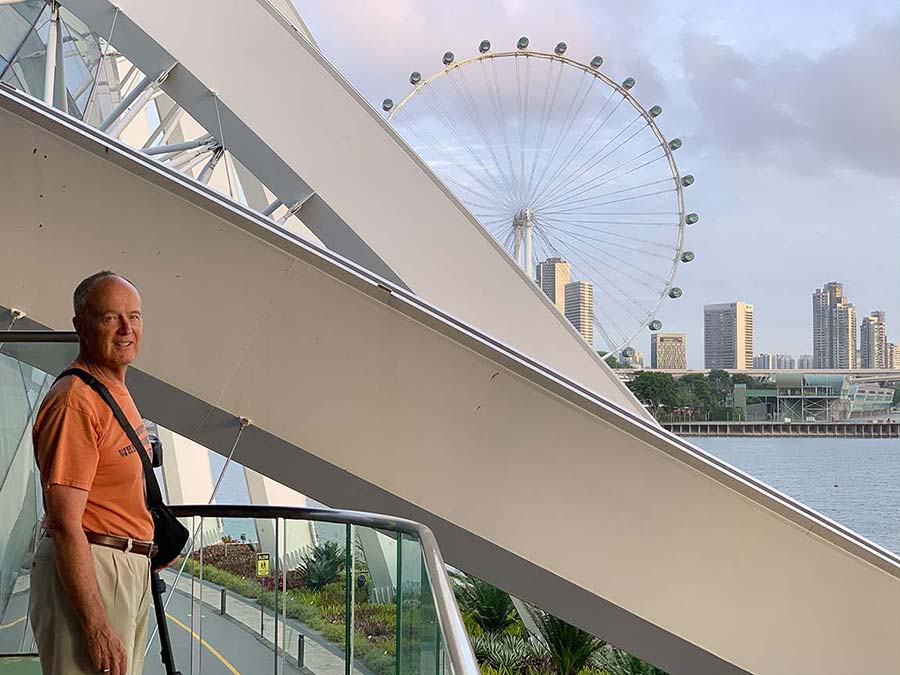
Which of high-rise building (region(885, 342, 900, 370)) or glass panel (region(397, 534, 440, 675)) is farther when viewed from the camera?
high-rise building (region(885, 342, 900, 370))

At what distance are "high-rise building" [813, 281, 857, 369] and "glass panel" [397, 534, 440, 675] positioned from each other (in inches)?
1116

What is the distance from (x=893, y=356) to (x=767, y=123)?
37802mm

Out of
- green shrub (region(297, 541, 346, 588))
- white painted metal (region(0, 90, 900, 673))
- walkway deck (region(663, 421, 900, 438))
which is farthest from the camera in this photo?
walkway deck (region(663, 421, 900, 438))

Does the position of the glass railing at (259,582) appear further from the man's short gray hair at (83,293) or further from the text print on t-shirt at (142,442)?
the man's short gray hair at (83,293)

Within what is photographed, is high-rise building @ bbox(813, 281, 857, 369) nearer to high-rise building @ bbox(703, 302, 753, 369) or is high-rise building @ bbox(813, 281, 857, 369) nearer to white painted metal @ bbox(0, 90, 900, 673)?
high-rise building @ bbox(703, 302, 753, 369)

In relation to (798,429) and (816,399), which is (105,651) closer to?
(798,429)

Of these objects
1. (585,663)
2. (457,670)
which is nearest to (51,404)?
(457,670)

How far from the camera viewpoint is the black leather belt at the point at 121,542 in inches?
82.7

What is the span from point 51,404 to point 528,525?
6.42ft

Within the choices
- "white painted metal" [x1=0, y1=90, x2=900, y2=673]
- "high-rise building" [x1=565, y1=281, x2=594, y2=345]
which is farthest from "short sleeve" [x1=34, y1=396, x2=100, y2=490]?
"high-rise building" [x1=565, y1=281, x2=594, y2=345]

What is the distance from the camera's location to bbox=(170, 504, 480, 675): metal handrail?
209 centimetres

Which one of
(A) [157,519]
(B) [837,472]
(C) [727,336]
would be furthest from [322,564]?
(B) [837,472]

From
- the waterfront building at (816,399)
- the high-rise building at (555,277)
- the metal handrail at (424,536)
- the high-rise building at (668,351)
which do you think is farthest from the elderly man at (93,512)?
the waterfront building at (816,399)

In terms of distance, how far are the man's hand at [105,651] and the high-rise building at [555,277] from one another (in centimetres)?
1817
